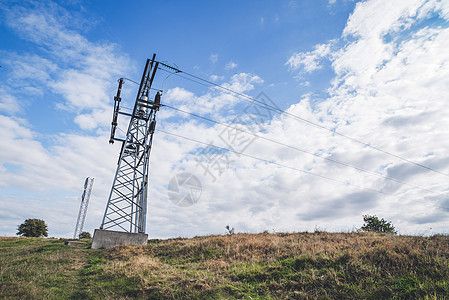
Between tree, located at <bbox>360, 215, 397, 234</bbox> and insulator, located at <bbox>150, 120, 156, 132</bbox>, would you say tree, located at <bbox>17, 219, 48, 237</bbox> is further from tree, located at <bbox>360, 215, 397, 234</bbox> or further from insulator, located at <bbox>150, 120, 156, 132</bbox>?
tree, located at <bbox>360, 215, 397, 234</bbox>

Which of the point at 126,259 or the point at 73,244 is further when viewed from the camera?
the point at 73,244

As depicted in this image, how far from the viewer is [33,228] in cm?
4631

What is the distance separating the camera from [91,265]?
10.2m

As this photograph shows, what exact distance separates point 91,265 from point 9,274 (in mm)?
2901

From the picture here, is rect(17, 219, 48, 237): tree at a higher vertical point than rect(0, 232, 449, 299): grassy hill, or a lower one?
higher

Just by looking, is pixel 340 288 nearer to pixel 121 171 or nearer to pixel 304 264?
pixel 304 264

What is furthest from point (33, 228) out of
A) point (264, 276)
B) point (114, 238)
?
point (264, 276)

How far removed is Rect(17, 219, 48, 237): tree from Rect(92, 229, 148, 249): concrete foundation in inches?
1731

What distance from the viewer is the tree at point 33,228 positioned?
45531 mm

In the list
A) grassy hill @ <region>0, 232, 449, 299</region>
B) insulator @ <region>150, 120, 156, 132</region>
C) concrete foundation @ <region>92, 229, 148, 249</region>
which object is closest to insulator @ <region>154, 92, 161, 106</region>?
insulator @ <region>150, 120, 156, 132</region>

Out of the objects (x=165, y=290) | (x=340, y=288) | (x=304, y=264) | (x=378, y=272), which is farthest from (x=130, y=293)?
(x=378, y=272)

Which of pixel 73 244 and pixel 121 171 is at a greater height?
pixel 121 171

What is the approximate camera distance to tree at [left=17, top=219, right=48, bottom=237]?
149ft

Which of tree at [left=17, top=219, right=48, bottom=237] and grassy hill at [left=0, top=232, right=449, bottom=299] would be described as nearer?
grassy hill at [left=0, top=232, right=449, bottom=299]
